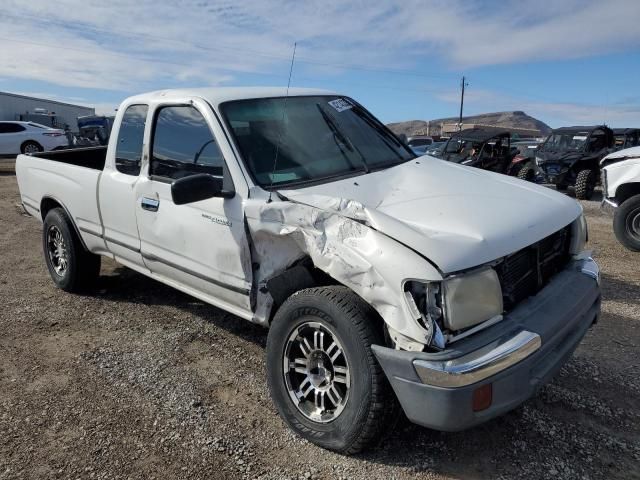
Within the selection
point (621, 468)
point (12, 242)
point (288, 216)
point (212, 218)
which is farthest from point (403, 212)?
point (12, 242)

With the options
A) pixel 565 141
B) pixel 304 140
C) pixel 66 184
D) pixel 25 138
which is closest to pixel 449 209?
pixel 304 140

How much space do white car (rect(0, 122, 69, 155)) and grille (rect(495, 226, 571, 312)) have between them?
66.1 feet

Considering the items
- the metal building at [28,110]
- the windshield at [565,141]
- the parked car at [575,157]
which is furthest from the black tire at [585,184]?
the metal building at [28,110]

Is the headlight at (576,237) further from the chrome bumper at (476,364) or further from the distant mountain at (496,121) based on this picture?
the distant mountain at (496,121)

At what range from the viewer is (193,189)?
120 inches

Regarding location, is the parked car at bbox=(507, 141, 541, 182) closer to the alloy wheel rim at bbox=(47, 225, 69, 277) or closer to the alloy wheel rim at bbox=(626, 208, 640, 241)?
the alloy wheel rim at bbox=(626, 208, 640, 241)

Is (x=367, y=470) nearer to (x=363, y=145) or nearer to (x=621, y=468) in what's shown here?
(x=621, y=468)

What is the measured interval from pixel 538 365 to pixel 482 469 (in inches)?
24.5

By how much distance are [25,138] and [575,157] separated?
61.2ft

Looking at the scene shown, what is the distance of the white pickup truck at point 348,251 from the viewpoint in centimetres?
234

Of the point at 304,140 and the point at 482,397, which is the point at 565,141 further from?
the point at 482,397

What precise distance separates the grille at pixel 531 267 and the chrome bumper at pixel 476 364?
353 mm

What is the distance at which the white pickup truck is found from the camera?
234 centimetres

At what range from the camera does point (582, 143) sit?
13898mm
